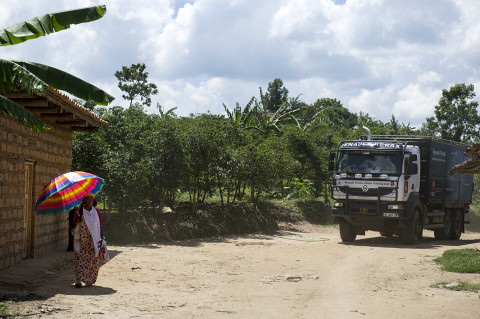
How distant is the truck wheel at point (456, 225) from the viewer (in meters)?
23.0

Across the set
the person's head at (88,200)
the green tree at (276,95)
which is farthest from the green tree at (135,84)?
the person's head at (88,200)

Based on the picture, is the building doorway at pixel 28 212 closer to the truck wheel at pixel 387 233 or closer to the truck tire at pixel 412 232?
the truck tire at pixel 412 232

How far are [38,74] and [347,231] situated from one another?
1323cm

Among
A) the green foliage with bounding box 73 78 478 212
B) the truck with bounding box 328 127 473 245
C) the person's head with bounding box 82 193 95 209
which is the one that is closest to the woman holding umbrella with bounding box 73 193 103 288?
the person's head with bounding box 82 193 95 209

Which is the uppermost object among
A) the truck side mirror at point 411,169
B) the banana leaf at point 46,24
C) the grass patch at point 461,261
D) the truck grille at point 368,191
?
the banana leaf at point 46,24

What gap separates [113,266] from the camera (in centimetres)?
1352

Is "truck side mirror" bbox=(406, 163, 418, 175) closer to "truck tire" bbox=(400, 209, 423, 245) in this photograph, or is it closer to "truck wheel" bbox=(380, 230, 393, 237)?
"truck tire" bbox=(400, 209, 423, 245)

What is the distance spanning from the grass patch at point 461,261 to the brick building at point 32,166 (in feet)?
29.4

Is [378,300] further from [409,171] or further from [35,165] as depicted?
[409,171]

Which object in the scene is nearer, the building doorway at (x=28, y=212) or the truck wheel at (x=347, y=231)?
the building doorway at (x=28, y=212)

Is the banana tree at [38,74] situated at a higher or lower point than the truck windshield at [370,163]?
higher

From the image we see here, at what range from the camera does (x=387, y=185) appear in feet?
61.6

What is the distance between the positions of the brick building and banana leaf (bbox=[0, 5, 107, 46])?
2055 mm

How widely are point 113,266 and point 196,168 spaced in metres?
8.31
